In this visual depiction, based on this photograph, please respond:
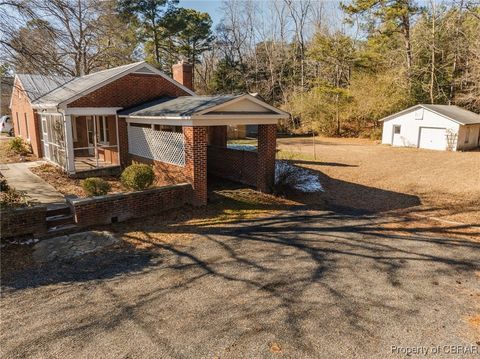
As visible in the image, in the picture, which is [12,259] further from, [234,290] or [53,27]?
[53,27]

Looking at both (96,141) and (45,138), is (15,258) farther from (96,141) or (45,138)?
(45,138)

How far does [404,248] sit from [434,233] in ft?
6.10

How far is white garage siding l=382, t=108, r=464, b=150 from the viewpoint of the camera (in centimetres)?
2414

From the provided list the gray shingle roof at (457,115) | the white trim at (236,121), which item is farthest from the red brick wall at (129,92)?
the gray shingle roof at (457,115)

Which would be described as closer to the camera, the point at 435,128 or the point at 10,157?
the point at 10,157

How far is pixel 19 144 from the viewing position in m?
19.0

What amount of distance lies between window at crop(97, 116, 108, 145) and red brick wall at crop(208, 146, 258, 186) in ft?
17.1

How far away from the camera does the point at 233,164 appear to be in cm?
1359

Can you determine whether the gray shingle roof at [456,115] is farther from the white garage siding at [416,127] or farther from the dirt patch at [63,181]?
the dirt patch at [63,181]

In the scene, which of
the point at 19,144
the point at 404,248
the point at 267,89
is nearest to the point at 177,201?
the point at 404,248

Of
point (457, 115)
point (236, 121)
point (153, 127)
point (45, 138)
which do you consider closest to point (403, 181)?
point (236, 121)

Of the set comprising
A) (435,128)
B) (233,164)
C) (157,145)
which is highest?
(435,128)

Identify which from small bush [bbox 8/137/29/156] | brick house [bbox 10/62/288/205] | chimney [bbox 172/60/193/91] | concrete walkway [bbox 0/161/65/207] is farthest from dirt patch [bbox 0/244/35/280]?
small bush [bbox 8/137/29/156]

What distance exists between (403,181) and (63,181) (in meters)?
13.7
